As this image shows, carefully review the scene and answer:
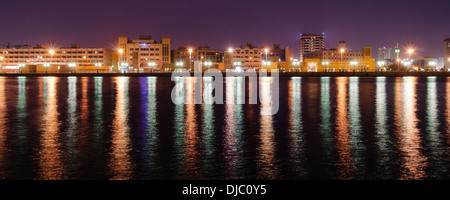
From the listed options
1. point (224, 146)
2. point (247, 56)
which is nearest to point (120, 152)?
point (224, 146)

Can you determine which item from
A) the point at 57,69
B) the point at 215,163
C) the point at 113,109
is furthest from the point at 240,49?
the point at 215,163

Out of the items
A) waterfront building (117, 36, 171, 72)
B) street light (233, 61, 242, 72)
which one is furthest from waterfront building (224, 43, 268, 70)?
waterfront building (117, 36, 171, 72)

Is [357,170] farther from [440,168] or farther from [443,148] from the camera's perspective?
[443,148]

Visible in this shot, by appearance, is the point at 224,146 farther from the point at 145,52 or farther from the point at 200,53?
the point at 200,53

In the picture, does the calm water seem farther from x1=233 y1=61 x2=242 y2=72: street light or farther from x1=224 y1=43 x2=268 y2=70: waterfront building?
x1=224 y1=43 x2=268 y2=70: waterfront building

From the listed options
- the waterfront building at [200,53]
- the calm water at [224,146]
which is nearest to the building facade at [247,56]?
the waterfront building at [200,53]

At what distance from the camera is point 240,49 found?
186625 mm

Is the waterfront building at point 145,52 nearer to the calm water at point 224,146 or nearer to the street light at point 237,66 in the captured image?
the street light at point 237,66

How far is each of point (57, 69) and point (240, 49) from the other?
7542cm

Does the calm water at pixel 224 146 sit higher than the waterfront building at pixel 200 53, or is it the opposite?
the waterfront building at pixel 200 53

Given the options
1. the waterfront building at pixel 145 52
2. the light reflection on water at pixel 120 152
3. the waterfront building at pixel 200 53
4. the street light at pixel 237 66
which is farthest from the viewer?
the waterfront building at pixel 200 53

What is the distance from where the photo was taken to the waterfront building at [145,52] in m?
169

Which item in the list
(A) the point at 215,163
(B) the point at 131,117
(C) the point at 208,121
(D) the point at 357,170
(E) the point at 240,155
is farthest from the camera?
(B) the point at 131,117

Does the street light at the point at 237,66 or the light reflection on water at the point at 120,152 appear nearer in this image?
the light reflection on water at the point at 120,152
